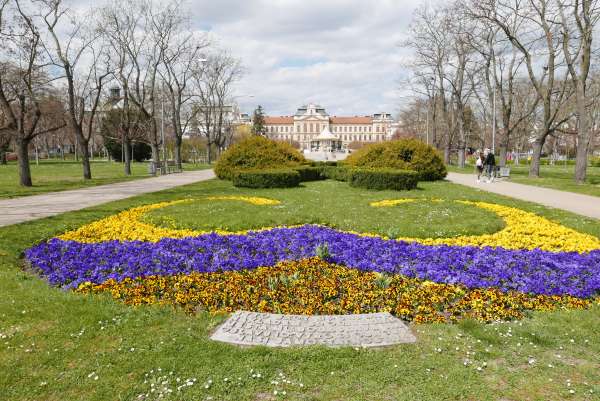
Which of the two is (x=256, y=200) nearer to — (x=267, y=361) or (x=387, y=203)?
(x=387, y=203)

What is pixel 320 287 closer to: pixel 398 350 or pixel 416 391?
pixel 398 350

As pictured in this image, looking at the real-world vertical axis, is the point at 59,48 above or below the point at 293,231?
above

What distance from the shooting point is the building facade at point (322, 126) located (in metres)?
134

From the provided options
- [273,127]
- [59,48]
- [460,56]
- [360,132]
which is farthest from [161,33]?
[360,132]

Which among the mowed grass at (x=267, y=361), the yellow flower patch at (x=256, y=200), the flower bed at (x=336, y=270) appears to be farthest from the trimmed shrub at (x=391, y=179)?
the mowed grass at (x=267, y=361)

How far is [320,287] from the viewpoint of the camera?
488cm

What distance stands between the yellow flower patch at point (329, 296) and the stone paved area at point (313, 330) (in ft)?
0.85

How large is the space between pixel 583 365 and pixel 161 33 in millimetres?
32024

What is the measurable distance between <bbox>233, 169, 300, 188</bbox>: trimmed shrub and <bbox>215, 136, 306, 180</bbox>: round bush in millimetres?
3302

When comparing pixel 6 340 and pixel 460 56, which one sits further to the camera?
pixel 460 56

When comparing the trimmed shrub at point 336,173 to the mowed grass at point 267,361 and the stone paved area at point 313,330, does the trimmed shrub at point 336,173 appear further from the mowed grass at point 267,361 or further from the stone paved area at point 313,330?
the mowed grass at point 267,361

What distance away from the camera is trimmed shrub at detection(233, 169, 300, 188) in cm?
1745

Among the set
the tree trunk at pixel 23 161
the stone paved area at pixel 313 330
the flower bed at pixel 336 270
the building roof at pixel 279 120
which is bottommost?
the stone paved area at pixel 313 330

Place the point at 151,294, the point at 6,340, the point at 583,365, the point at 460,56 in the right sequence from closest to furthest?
the point at 583,365 → the point at 6,340 → the point at 151,294 → the point at 460,56
